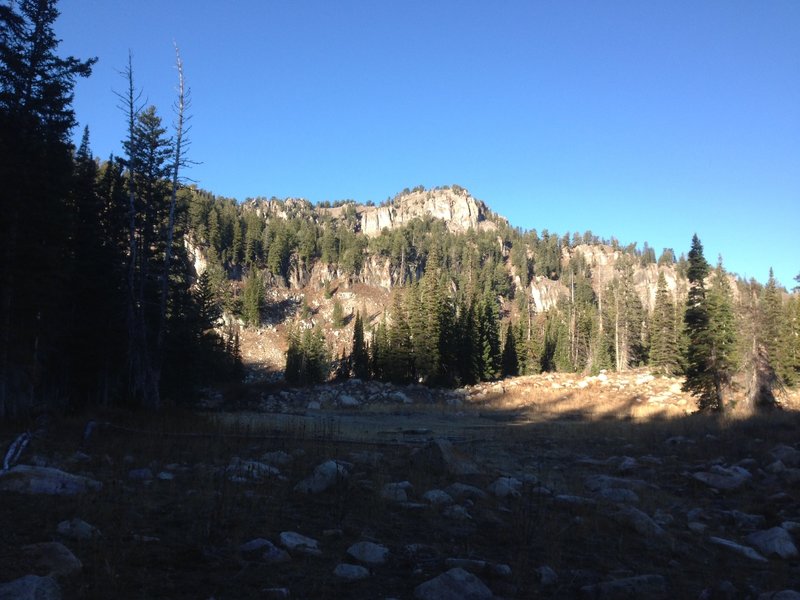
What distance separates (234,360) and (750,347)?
63924 mm

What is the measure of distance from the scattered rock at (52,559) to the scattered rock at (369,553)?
101 inches

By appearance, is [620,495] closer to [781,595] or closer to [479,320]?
[781,595]

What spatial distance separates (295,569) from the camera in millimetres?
5148

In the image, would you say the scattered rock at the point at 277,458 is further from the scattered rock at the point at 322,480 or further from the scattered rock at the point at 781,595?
the scattered rock at the point at 781,595

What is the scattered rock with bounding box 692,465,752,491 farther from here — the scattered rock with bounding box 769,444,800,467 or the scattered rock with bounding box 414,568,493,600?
the scattered rock with bounding box 414,568,493,600

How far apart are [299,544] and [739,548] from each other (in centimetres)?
570

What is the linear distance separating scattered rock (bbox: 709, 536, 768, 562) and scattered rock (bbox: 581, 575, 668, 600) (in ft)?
7.36

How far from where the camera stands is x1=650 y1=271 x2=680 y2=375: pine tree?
66438mm

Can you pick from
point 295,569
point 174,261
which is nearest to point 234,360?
point 174,261

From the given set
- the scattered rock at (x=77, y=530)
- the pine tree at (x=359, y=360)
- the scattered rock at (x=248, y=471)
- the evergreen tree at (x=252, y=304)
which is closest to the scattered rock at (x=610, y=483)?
the scattered rock at (x=248, y=471)

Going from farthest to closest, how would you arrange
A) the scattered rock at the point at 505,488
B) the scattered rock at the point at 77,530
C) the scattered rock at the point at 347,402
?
the scattered rock at the point at 347,402, the scattered rock at the point at 505,488, the scattered rock at the point at 77,530

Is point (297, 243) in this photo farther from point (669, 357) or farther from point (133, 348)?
point (133, 348)

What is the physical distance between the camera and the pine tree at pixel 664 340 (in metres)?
66.4

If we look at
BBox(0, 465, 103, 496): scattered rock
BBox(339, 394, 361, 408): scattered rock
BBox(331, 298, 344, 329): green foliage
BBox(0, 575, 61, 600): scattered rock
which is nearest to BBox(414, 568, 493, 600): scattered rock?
BBox(0, 575, 61, 600): scattered rock
